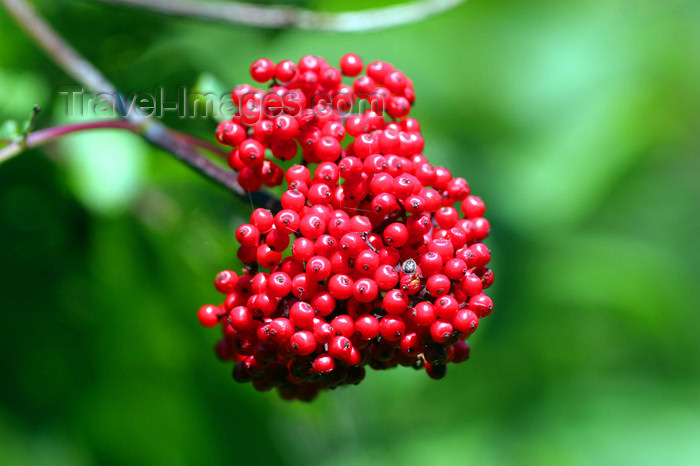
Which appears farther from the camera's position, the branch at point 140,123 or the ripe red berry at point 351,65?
the ripe red berry at point 351,65

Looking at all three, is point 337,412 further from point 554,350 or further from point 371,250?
point 371,250

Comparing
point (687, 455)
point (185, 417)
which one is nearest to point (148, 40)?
point (185, 417)

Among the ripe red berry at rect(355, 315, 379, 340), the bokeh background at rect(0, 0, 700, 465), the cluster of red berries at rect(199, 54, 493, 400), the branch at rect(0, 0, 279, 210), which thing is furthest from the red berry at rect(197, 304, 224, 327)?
the bokeh background at rect(0, 0, 700, 465)

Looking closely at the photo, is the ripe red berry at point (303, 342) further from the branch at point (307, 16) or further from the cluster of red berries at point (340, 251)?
the branch at point (307, 16)

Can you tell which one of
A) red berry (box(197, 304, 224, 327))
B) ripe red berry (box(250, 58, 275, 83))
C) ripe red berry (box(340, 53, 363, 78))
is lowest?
red berry (box(197, 304, 224, 327))

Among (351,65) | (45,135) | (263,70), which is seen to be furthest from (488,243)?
(45,135)

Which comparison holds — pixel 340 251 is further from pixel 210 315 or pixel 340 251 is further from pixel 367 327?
pixel 210 315

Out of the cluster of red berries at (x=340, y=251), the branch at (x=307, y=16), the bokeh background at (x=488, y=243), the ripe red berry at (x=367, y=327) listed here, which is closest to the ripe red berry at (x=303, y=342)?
the cluster of red berries at (x=340, y=251)

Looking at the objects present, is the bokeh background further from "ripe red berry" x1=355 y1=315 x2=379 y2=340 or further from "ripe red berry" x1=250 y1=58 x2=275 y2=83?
"ripe red berry" x1=355 y1=315 x2=379 y2=340
